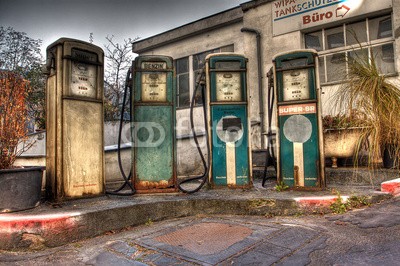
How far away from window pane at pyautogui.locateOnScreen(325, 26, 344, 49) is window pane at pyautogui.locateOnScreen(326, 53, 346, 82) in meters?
0.25

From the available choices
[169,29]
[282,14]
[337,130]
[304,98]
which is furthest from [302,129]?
[169,29]

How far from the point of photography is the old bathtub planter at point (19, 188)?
2.56m

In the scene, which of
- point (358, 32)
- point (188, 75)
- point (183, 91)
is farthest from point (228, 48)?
point (358, 32)

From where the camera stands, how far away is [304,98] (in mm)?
3844

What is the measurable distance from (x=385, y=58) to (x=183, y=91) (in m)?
6.37

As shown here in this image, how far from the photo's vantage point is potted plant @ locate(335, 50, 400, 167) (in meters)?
3.95

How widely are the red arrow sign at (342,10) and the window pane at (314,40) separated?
0.62m

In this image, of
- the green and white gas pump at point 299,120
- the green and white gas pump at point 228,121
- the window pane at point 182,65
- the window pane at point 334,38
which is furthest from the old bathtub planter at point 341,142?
the window pane at point 182,65

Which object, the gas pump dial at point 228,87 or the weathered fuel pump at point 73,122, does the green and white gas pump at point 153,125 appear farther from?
the gas pump dial at point 228,87

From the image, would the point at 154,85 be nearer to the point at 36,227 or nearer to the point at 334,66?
the point at 36,227

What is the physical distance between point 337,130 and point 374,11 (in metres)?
3.50

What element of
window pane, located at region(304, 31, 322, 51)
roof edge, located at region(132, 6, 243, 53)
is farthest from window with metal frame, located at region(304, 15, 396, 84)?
roof edge, located at region(132, 6, 243, 53)

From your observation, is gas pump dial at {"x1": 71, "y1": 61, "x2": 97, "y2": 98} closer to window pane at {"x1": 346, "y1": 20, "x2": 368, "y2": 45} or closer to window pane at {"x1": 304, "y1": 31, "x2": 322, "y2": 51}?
window pane at {"x1": 304, "y1": 31, "x2": 322, "y2": 51}

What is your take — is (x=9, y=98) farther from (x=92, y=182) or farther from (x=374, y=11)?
(x=374, y=11)
